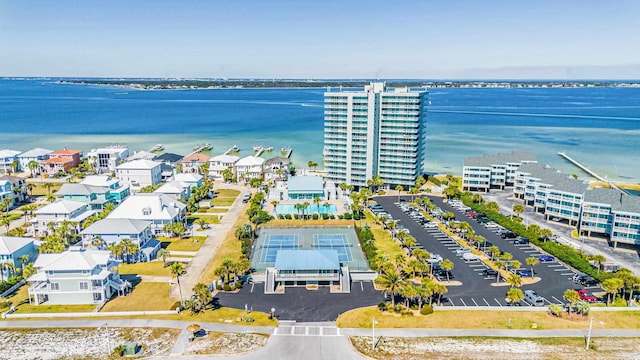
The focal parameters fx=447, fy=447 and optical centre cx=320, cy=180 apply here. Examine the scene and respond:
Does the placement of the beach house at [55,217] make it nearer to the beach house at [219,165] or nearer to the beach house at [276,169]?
the beach house at [219,165]

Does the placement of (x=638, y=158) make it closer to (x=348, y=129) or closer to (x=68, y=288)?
(x=348, y=129)

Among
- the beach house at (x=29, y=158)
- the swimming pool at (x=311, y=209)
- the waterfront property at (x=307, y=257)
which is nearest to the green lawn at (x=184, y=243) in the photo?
the waterfront property at (x=307, y=257)

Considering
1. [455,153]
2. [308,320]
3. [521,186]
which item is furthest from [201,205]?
[455,153]

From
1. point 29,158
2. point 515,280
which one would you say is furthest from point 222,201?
point 515,280

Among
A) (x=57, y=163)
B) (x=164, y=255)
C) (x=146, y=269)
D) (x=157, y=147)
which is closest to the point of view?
(x=146, y=269)

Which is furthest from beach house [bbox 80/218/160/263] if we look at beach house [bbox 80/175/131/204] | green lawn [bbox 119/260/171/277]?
beach house [bbox 80/175/131/204]

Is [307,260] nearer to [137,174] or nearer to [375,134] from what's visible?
[375,134]
